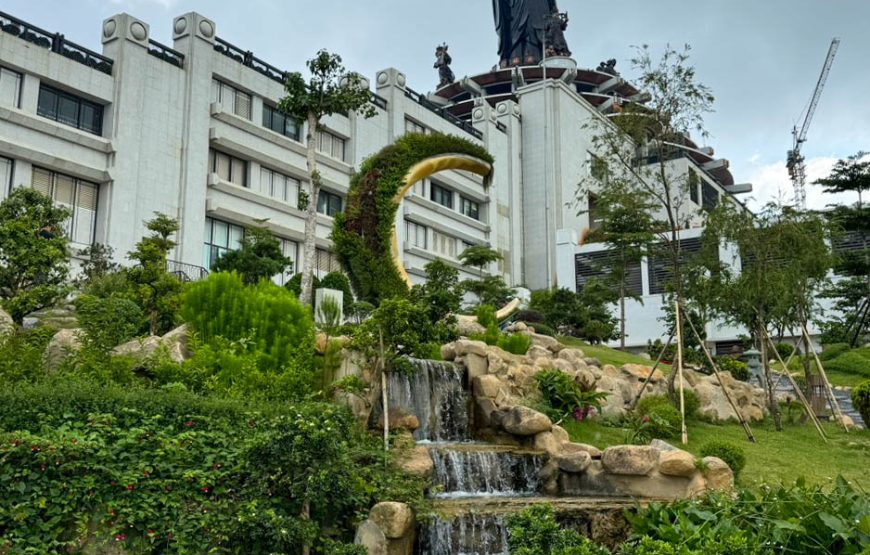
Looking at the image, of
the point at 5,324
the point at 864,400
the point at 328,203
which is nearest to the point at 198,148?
the point at 328,203

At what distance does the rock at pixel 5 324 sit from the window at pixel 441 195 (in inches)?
1227

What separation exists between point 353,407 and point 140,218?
18307 mm

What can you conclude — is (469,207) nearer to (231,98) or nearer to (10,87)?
(231,98)

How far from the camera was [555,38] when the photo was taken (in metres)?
69.7

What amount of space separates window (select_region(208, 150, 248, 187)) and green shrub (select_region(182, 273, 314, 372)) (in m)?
18.2

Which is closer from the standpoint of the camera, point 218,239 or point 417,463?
point 417,463

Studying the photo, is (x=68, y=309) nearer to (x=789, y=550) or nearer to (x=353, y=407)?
(x=353, y=407)

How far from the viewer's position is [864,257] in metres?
34.6

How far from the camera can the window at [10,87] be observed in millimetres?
24297

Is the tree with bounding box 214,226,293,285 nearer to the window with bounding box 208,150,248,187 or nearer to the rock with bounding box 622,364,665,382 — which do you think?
the window with bounding box 208,150,248,187

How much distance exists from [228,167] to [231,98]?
2756mm

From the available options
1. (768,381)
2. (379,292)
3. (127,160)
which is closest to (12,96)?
(127,160)

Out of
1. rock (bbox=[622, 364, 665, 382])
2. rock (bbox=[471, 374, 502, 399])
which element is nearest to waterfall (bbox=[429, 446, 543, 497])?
rock (bbox=[471, 374, 502, 399])

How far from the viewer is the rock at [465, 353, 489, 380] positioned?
1546 centimetres
